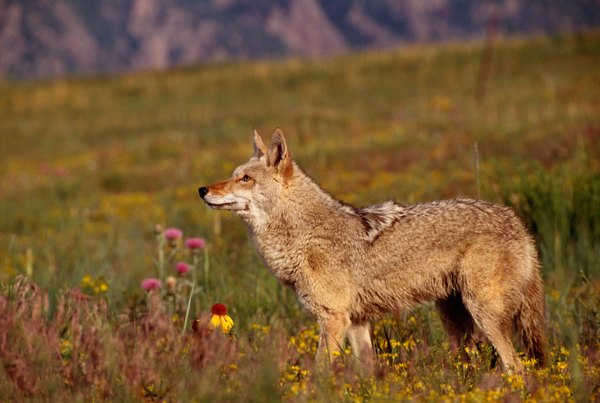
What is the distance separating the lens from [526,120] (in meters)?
16.0

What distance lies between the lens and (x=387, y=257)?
4.79 metres

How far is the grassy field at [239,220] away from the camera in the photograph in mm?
3557

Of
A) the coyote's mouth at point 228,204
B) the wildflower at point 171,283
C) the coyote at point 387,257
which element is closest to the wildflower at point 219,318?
the coyote at point 387,257

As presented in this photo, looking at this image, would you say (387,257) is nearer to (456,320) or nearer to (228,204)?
(456,320)

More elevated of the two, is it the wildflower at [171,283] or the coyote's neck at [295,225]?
the coyote's neck at [295,225]

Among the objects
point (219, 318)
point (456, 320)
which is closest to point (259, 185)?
point (219, 318)

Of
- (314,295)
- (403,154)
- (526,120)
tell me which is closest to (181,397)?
(314,295)

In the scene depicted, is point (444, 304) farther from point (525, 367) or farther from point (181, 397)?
point (181, 397)

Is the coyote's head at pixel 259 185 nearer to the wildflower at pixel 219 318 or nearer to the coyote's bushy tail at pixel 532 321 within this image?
the wildflower at pixel 219 318

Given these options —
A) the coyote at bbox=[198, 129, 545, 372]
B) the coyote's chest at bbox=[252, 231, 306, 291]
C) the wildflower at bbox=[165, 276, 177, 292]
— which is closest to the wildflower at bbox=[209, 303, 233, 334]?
the coyote at bbox=[198, 129, 545, 372]

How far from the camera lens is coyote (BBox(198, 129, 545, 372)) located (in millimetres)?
4547

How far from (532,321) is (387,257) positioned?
104 centimetres

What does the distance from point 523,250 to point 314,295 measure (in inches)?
55.1

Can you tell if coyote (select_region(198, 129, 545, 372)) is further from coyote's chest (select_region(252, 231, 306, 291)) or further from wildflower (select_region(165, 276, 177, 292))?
wildflower (select_region(165, 276, 177, 292))
